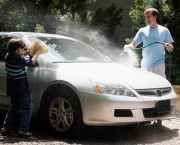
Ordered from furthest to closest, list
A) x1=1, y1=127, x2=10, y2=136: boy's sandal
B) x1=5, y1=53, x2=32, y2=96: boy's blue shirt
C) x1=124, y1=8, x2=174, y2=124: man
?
1. x1=124, y1=8, x2=174, y2=124: man
2. x1=1, y1=127, x2=10, y2=136: boy's sandal
3. x1=5, y1=53, x2=32, y2=96: boy's blue shirt

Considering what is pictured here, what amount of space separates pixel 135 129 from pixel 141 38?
177cm

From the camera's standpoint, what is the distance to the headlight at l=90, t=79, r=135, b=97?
4863 mm

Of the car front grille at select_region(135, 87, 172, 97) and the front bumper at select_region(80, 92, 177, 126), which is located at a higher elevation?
the car front grille at select_region(135, 87, 172, 97)

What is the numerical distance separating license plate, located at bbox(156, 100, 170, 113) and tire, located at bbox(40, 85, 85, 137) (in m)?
1.06

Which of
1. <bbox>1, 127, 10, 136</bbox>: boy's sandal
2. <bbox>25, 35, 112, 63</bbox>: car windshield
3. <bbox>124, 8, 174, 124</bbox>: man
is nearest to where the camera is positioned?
<bbox>1, 127, 10, 136</bbox>: boy's sandal

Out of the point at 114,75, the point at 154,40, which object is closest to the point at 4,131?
Result: the point at 114,75

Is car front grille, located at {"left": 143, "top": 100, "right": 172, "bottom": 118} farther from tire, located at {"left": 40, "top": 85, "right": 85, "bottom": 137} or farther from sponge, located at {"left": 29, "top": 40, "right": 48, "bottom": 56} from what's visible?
sponge, located at {"left": 29, "top": 40, "right": 48, "bottom": 56}

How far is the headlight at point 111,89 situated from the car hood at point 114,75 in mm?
78

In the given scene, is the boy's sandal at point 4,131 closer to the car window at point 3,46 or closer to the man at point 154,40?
the car window at point 3,46

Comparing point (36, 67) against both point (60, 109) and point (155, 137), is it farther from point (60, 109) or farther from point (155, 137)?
point (155, 137)

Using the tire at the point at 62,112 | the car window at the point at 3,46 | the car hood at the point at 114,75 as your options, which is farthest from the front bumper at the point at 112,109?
the car window at the point at 3,46

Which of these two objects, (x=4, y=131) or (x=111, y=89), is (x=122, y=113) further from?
(x=4, y=131)

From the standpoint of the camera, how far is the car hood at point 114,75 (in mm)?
5016

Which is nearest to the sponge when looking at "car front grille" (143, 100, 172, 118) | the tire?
the tire
